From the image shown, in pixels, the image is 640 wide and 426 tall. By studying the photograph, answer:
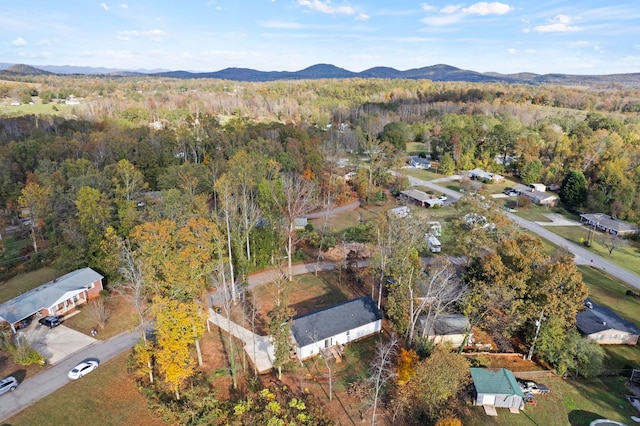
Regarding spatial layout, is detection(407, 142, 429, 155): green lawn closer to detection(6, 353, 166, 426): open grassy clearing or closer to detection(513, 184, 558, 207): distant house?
detection(513, 184, 558, 207): distant house

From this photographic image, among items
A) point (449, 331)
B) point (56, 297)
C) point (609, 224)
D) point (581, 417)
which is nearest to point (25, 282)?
point (56, 297)

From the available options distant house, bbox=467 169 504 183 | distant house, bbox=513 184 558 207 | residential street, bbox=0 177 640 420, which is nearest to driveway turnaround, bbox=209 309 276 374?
residential street, bbox=0 177 640 420

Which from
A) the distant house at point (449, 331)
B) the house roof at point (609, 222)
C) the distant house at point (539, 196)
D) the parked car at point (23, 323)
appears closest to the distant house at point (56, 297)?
the parked car at point (23, 323)

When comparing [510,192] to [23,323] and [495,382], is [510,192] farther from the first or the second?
[23,323]

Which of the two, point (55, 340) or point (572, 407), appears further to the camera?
point (55, 340)

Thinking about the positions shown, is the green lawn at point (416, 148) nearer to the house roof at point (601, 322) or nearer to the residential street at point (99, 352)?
the residential street at point (99, 352)
